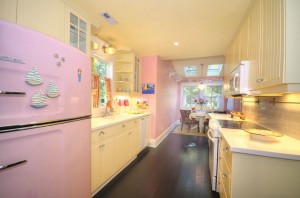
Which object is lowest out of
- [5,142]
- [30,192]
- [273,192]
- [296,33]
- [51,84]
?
[273,192]

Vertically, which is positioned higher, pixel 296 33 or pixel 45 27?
pixel 45 27

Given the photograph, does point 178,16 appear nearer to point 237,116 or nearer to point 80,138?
point 80,138

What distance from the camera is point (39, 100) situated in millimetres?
799

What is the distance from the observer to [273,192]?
98 cm

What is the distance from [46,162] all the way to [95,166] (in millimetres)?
930

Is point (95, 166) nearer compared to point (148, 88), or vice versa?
point (95, 166)

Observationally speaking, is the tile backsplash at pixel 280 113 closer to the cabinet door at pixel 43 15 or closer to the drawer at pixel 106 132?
the drawer at pixel 106 132

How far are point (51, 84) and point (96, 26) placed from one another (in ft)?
5.21

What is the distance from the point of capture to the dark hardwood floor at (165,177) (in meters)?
1.83

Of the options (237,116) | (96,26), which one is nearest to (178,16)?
(96,26)

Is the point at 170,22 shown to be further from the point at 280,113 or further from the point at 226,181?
the point at 226,181

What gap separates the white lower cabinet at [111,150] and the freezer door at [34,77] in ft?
2.67

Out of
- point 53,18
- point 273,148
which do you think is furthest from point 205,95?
point 53,18

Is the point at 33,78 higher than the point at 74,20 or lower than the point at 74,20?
lower
